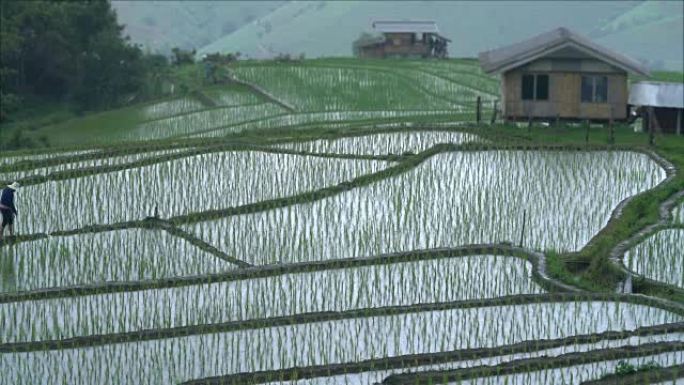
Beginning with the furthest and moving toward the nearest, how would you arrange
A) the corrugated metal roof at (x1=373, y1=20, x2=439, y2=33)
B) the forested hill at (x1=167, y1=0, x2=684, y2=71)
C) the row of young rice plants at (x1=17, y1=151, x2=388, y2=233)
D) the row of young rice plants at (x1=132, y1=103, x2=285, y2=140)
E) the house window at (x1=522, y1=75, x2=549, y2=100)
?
the forested hill at (x1=167, y1=0, x2=684, y2=71) < the corrugated metal roof at (x1=373, y1=20, x2=439, y2=33) < the row of young rice plants at (x1=132, y1=103, x2=285, y2=140) < the house window at (x1=522, y1=75, x2=549, y2=100) < the row of young rice plants at (x1=17, y1=151, x2=388, y2=233)

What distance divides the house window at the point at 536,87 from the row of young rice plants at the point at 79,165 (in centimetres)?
625

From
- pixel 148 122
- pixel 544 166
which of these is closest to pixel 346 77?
pixel 148 122

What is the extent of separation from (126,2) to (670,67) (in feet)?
115

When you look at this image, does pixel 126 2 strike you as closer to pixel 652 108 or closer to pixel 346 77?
pixel 346 77

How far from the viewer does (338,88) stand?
25453mm

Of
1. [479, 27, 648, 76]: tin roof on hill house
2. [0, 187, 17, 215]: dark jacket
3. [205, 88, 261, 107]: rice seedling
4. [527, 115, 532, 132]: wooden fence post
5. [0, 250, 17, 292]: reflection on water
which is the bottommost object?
[0, 250, 17, 292]: reflection on water

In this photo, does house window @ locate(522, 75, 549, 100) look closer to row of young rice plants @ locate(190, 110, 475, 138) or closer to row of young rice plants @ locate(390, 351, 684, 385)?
row of young rice plants @ locate(190, 110, 475, 138)

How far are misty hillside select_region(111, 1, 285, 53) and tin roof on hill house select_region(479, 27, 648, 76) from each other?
163ft

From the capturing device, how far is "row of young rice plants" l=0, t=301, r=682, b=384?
7625 millimetres

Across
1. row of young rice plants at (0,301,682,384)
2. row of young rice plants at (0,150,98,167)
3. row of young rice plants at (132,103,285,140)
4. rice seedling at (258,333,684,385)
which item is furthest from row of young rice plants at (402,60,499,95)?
rice seedling at (258,333,684,385)

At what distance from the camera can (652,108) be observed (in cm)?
1733

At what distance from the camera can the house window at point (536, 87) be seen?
1884 centimetres

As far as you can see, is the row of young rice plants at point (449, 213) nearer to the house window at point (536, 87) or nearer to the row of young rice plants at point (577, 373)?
the row of young rice plants at point (577, 373)

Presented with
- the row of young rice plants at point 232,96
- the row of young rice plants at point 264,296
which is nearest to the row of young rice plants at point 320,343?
the row of young rice plants at point 264,296
